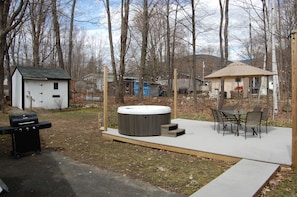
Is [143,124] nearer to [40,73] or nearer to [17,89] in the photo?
[40,73]

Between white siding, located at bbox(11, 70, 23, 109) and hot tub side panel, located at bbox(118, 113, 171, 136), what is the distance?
10.7m

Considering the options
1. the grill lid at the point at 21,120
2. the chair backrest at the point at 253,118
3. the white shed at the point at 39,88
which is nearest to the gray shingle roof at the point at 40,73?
the white shed at the point at 39,88

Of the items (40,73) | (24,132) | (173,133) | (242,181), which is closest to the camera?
(242,181)

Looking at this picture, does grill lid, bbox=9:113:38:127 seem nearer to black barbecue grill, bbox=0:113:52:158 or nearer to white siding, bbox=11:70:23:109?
black barbecue grill, bbox=0:113:52:158

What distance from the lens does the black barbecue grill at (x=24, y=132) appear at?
5184 mm

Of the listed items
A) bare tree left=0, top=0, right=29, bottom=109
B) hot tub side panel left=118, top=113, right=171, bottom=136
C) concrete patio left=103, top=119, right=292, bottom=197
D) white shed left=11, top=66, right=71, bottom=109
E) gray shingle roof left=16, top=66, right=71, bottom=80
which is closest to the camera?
concrete patio left=103, top=119, right=292, bottom=197

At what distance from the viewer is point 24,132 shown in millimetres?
5484

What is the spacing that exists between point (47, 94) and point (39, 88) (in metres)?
0.63

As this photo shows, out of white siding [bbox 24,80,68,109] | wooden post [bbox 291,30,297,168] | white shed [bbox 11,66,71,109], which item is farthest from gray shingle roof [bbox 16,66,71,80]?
wooden post [bbox 291,30,297,168]

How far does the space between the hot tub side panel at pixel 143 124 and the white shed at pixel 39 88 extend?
9951mm

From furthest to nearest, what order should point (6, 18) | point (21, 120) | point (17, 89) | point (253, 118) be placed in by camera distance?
point (17, 89), point (6, 18), point (253, 118), point (21, 120)

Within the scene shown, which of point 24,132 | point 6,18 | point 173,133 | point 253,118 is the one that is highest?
point 6,18

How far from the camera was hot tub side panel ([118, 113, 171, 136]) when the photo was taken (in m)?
6.76

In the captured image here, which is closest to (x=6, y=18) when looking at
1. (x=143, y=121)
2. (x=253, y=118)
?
(x=143, y=121)
